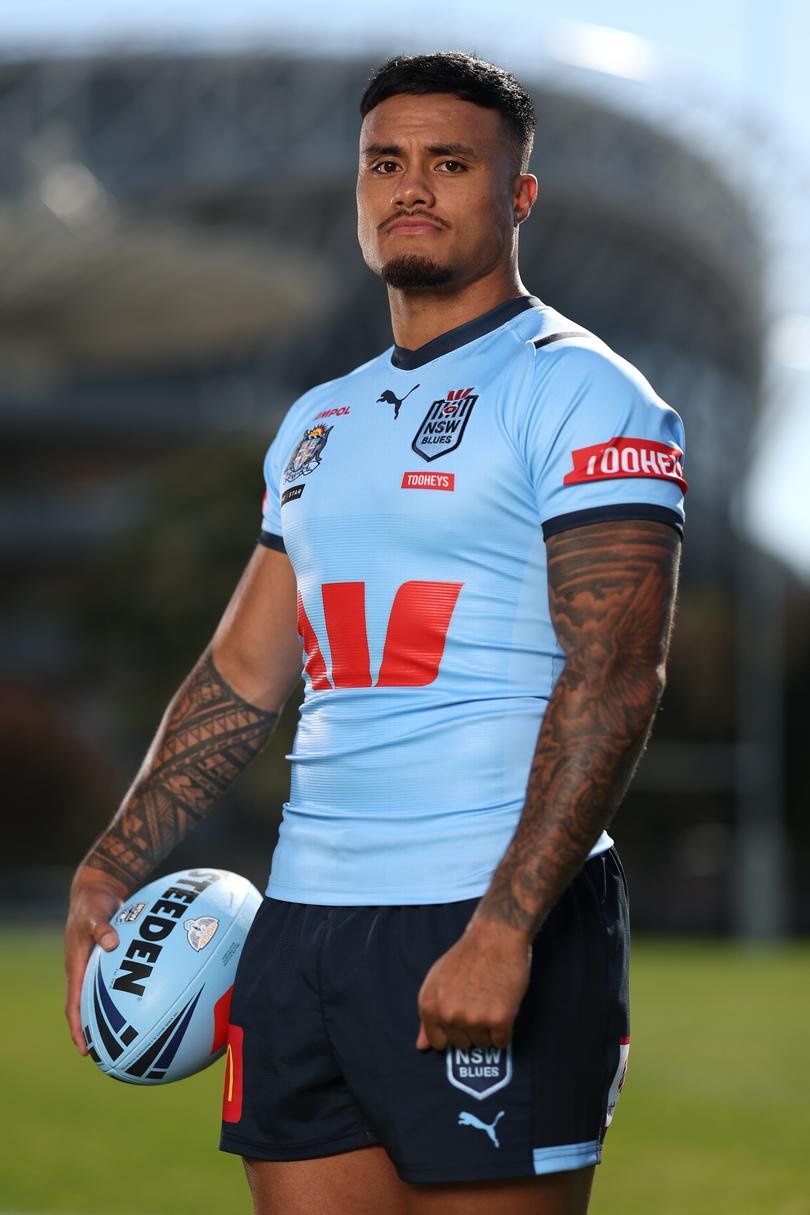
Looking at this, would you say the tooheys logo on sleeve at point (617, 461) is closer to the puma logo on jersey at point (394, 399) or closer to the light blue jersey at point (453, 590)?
the light blue jersey at point (453, 590)

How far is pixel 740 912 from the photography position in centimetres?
3859

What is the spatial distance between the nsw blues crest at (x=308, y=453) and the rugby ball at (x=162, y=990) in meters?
0.79

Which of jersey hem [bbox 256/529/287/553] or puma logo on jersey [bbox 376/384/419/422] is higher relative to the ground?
puma logo on jersey [bbox 376/384/419/422]

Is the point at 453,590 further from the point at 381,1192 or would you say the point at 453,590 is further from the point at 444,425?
the point at 381,1192

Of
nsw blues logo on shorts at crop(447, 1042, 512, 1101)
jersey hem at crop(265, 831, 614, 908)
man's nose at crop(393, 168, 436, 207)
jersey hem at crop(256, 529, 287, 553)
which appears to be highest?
man's nose at crop(393, 168, 436, 207)

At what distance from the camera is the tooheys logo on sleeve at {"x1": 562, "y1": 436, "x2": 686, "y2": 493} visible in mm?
2887

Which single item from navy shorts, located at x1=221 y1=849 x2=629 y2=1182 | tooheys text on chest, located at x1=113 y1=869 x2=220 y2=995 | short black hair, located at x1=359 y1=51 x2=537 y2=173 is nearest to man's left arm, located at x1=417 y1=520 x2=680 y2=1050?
navy shorts, located at x1=221 y1=849 x2=629 y2=1182

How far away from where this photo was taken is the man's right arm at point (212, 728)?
3613 millimetres

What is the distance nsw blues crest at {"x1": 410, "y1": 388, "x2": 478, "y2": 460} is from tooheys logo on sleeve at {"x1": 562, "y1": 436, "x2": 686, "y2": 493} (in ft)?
0.75

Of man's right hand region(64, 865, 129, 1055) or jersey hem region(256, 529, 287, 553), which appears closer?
man's right hand region(64, 865, 129, 1055)

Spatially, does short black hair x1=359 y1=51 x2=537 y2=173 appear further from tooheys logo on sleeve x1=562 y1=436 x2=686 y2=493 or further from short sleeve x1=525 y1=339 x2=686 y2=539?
tooheys logo on sleeve x1=562 y1=436 x2=686 y2=493

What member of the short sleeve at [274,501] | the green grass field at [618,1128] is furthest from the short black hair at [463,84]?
the green grass field at [618,1128]

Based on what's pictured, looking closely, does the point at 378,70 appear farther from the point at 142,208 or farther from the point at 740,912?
the point at 142,208

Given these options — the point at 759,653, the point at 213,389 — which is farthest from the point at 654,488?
the point at 213,389
